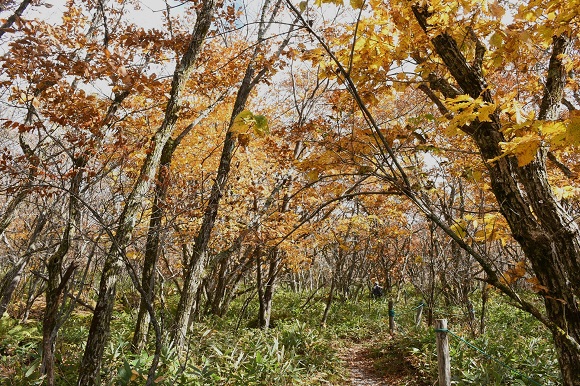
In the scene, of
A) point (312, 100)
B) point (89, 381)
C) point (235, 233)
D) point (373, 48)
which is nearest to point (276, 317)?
point (235, 233)

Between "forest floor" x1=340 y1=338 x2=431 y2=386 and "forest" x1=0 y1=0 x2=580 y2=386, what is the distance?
0.06 m

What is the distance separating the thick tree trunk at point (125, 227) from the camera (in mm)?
3355

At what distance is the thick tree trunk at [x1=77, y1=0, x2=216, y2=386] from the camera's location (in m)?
3.36

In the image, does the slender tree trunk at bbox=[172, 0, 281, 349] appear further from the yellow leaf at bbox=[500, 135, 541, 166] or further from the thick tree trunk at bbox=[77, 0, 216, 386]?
the yellow leaf at bbox=[500, 135, 541, 166]

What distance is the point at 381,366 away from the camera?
761cm

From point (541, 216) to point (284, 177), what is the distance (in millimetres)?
5063

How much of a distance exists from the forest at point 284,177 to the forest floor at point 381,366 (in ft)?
0.19

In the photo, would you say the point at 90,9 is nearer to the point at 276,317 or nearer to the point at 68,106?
the point at 68,106

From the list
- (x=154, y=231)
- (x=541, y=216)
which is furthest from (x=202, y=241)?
(x=541, y=216)

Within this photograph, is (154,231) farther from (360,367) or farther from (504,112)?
(360,367)

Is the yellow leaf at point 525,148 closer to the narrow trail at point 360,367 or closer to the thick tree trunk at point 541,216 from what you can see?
the thick tree trunk at point 541,216

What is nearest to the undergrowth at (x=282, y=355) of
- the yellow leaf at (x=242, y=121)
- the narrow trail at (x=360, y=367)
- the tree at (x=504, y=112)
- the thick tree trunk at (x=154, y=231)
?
the narrow trail at (x=360, y=367)

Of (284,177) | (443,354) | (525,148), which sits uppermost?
(284,177)

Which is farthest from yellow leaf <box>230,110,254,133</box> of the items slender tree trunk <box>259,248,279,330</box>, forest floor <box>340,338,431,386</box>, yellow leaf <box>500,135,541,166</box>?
slender tree trunk <box>259,248,279,330</box>
